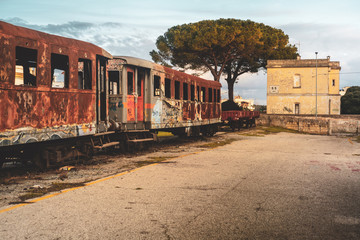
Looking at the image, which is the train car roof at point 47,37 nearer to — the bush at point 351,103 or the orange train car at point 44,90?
→ the orange train car at point 44,90

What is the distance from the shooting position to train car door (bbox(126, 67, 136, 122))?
11406 mm

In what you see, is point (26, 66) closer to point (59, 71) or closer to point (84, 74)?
point (59, 71)

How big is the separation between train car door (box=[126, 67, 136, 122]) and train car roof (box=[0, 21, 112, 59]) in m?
1.69

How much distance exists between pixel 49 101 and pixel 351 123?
3294 centimetres

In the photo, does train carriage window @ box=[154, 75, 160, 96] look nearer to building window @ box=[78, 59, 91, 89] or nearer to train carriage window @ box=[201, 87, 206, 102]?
building window @ box=[78, 59, 91, 89]

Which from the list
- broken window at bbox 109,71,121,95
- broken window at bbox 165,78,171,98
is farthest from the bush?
broken window at bbox 109,71,121,95

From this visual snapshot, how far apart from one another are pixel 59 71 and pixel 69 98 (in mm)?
686

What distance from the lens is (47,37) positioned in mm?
7805

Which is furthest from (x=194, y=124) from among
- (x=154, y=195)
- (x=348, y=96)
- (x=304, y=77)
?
(x=348, y=96)

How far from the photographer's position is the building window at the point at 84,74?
8938mm

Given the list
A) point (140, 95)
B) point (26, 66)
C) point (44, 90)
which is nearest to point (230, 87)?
point (140, 95)

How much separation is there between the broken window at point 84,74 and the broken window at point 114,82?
1795 mm

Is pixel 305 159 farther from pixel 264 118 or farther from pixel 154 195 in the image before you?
pixel 264 118

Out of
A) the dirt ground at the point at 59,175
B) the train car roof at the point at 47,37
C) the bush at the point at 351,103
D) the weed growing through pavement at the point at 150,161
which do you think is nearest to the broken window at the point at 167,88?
the dirt ground at the point at 59,175
